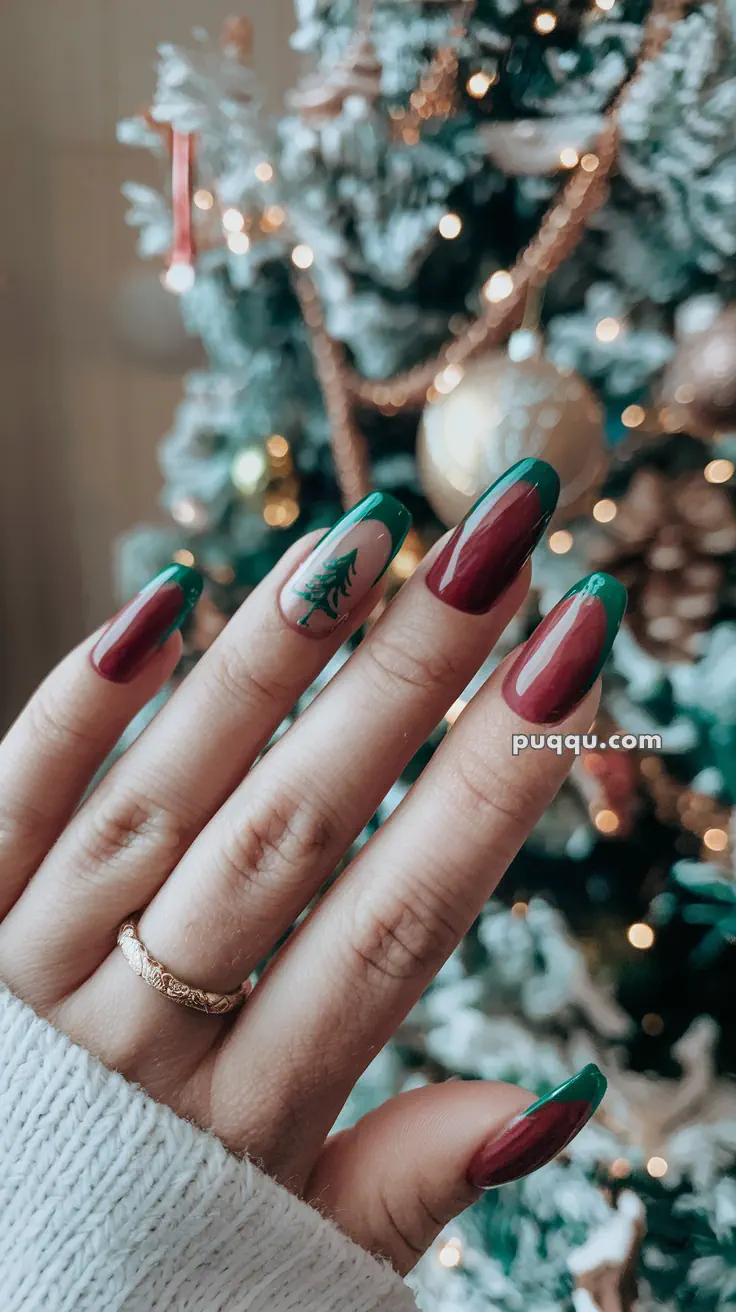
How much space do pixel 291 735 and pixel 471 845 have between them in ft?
0.29

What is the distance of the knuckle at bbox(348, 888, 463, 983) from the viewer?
0.32 metres

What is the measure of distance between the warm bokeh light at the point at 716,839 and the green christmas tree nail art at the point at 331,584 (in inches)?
11.7

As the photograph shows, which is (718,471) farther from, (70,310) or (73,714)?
(70,310)

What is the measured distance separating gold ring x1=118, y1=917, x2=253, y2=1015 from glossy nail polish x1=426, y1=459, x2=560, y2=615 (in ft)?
0.61

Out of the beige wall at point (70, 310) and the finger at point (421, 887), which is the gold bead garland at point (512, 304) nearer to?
the finger at point (421, 887)

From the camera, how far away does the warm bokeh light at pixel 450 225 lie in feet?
1.69

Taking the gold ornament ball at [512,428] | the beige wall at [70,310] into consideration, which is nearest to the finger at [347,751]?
the gold ornament ball at [512,428]

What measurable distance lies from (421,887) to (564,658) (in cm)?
11

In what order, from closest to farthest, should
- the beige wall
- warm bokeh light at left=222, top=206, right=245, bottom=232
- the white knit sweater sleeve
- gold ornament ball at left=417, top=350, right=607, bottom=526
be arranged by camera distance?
the white knit sweater sleeve < gold ornament ball at left=417, top=350, right=607, bottom=526 < warm bokeh light at left=222, top=206, right=245, bottom=232 < the beige wall

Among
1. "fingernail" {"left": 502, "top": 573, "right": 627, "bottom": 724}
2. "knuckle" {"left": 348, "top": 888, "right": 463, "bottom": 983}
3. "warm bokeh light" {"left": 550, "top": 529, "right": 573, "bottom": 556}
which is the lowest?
"warm bokeh light" {"left": 550, "top": 529, "right": 573, "bottom": 556}

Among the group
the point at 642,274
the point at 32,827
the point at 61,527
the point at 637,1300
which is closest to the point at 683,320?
the point at 642,274

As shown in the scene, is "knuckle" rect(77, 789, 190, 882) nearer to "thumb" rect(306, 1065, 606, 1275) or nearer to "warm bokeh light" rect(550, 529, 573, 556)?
"thumb" rect(306, 1065, 606, 1275)

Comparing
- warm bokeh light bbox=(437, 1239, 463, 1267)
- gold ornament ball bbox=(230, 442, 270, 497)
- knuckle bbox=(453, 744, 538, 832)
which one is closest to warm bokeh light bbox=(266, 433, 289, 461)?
gold ornament ball bbox=(230, 442, 270, 497)

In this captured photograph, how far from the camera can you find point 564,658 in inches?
12.2
